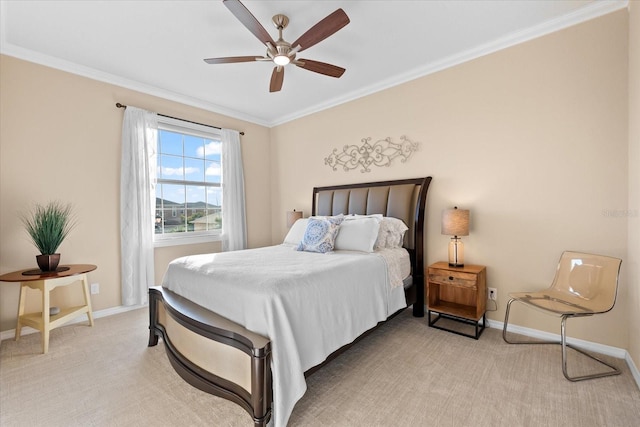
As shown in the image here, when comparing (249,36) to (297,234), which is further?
(297,234)

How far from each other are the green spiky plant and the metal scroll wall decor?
3239 millimetres

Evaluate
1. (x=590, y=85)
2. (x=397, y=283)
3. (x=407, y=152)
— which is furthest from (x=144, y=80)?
(x=590, y=85)

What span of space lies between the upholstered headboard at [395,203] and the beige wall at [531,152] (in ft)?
0.51

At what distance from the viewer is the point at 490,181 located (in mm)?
2842

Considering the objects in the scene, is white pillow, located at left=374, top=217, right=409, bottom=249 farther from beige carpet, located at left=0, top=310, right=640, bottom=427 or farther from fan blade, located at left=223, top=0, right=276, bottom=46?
fan blade, located at left=223, top=0, right=276, bottom=46

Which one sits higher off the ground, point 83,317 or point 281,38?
point 281,38

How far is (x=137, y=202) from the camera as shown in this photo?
11.4ft

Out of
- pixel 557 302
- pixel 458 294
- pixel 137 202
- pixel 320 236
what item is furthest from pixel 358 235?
pixel 137 202

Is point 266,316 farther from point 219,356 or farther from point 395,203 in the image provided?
point 395,203

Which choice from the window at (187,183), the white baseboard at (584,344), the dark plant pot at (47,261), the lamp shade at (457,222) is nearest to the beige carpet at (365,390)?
the white baseboard at (584,344)

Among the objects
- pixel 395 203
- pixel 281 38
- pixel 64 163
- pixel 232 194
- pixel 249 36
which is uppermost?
pixel 249 36

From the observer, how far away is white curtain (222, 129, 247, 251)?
14.5ft

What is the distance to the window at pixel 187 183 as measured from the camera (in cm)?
390

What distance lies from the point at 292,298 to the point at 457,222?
191cm
